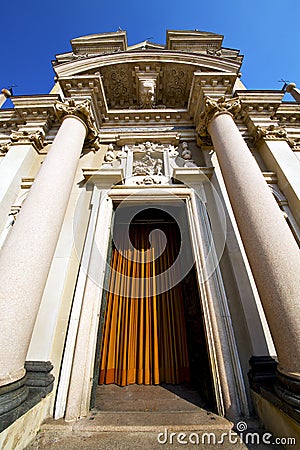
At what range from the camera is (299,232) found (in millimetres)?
4117

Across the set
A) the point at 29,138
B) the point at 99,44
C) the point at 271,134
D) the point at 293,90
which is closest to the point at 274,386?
the point at 271,134

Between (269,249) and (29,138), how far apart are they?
5950 mm

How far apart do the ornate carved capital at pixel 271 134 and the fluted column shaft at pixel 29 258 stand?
4626 mm

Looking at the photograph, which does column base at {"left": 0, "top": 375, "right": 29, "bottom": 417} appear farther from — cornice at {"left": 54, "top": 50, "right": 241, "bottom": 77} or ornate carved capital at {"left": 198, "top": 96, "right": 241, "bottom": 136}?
cornice at {"left": 54, "top": 50, "right": 241, "bottom": 77}

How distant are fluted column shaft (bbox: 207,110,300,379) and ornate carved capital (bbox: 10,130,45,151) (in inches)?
182

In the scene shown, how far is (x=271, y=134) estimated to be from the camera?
529 centimetres

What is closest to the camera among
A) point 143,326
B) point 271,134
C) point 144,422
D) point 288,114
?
point 144,422

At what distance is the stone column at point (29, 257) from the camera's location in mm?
2166

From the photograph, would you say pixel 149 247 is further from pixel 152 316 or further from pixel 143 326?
pixel 143 326

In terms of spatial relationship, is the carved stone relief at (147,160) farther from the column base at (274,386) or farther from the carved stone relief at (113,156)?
the column base at (274,386)

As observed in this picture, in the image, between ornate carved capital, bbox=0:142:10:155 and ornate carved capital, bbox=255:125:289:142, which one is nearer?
ornate carved capital, bbox=255:125:289:142

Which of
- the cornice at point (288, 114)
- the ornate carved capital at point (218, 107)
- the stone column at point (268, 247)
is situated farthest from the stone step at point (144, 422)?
the cornice at point (288, 114)

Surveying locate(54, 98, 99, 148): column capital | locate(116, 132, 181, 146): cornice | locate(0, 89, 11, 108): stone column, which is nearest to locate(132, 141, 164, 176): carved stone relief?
locate(116, 132, 181, 146): cornice

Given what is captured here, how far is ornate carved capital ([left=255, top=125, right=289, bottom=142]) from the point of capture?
524 cm
